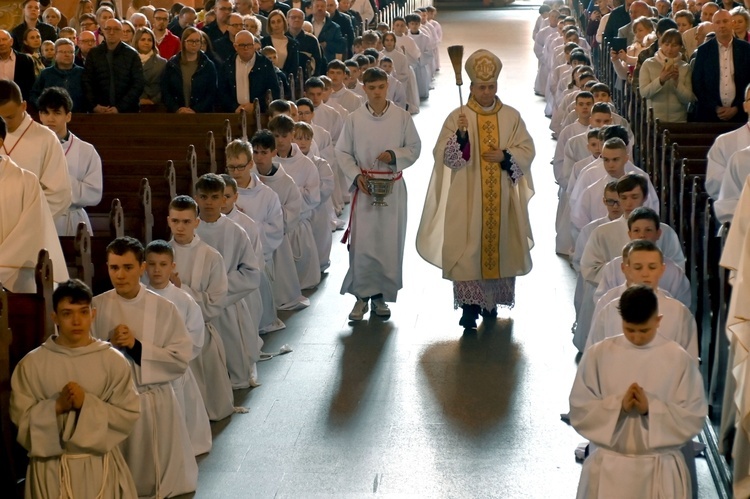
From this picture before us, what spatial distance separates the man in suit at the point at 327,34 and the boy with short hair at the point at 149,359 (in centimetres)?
1368

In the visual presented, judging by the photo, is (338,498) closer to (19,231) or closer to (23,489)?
(23,489)

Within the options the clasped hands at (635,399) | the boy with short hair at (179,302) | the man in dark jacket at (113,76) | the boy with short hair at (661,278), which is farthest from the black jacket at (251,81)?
the clasped hands at (635,399)

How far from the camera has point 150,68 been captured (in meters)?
13.5

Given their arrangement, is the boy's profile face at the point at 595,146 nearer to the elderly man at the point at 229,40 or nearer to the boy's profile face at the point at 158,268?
the elderly man at the point at 229,40

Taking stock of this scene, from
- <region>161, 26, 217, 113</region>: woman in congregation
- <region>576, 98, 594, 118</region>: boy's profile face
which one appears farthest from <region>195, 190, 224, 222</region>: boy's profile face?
<region>576, 98, 594, 118</region>: boy's profile face

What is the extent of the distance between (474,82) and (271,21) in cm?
621

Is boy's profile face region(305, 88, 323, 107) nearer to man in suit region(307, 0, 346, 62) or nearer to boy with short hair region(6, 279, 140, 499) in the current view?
man in suit region(307, 0, 346, 62)

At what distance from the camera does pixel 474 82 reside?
391 inches

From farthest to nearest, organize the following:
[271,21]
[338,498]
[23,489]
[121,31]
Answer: [271,21]
[121,31]
[338,498]
[23,489]

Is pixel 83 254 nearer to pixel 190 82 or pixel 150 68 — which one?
pixel 190 82

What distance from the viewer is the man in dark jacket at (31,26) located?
1452 cm

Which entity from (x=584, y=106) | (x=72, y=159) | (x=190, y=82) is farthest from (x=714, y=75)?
(x=72, y=159)

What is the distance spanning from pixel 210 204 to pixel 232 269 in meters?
0.45

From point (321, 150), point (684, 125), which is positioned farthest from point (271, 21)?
point (684, 125)
